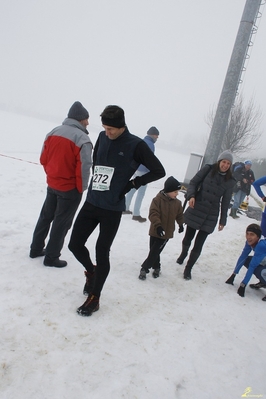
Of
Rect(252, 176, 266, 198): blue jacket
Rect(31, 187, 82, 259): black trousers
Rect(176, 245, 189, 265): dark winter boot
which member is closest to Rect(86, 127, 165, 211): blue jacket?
Rect(31, 187, 82, 259): black trousers

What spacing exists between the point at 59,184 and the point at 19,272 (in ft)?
3.92

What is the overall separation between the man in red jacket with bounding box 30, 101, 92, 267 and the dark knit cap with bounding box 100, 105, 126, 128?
29.6 inches

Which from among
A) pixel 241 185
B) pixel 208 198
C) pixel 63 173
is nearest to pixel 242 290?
pixel 208 198

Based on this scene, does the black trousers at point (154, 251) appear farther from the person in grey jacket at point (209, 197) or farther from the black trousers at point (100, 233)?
the black trousers at point (100, 233)

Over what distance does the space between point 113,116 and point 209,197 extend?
2.28 meters

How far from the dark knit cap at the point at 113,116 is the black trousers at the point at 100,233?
0.86 metres

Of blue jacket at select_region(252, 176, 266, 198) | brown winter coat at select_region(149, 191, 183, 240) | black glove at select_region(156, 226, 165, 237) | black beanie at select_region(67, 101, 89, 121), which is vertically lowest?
black glove at select_region(156, 226, 165, 237)

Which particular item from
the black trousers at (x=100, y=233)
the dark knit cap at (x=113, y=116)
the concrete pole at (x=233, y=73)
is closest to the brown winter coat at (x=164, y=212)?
the black trousers at (x=100, y=233)

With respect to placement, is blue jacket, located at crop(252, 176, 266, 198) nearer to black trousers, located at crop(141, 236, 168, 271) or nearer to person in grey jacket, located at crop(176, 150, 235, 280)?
person in grey jacket, located at crop(176, 150, 235, 280)

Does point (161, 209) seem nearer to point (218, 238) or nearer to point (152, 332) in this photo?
point (152, 332)

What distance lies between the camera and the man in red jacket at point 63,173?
3.27 meters

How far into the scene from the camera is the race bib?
2.74 metres

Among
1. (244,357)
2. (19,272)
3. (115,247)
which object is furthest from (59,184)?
(244,357)

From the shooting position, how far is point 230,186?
4168mm
